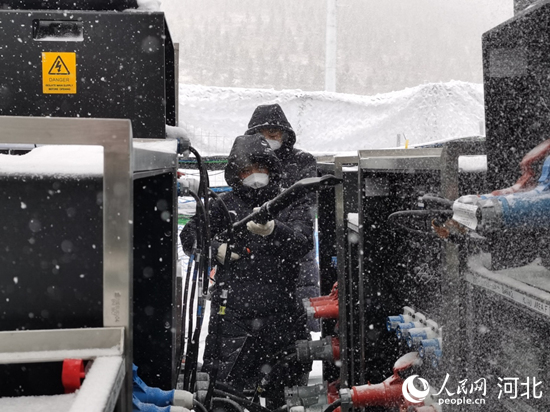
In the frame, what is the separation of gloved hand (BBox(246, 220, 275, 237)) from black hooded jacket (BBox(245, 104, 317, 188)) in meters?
0.44

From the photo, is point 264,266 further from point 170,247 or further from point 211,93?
point 211,93

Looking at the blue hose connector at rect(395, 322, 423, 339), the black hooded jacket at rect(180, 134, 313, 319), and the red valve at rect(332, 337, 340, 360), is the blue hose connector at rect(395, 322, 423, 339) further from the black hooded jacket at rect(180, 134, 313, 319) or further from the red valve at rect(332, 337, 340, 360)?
the black hooded jacket at rect(180, 134, 313, 319)

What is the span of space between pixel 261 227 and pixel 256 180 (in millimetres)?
193

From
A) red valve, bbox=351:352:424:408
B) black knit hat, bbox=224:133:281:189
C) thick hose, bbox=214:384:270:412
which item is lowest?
thick hose, bbox=214:384:270:412

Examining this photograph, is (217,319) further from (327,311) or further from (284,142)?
(284,142)

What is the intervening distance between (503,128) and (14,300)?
76 cm

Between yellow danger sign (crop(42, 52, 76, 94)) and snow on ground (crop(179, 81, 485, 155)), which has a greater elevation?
snow on ground (crop(179, 81, 485, 155))

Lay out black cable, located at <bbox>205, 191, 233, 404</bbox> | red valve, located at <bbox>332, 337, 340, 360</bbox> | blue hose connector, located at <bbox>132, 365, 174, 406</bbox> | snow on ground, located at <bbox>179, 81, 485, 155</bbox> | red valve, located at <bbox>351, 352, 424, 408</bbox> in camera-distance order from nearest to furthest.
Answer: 1. blue hose connector, located at <bbox>132, 365, 174, 406</bbox>
2. red valve, located at <bbox>351, 352, 424, 408</bbox>
3. black cable, located at <bbox>205, 191, 233, 404</bbox>
4. red valve, located at <bbox>332, 337, 340, 360</bbox>
5. snow on ground, located at <bbox>179, 81, 485, 155</bbox>

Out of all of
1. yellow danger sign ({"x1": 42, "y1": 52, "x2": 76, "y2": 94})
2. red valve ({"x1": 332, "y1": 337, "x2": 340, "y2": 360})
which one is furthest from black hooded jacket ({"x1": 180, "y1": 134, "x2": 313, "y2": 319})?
yellow danger sign ({"x1": 42, "y1": 52, "x2": 76, "y2": 94})

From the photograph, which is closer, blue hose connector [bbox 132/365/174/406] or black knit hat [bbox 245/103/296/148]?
blue hose connector [bbox 132/365/174/406]

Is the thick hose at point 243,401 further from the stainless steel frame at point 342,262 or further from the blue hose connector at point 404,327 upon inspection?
the blue hose connector at point 404,327

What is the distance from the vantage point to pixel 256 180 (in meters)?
2.01

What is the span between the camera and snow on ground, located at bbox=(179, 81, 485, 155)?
16.7 ft

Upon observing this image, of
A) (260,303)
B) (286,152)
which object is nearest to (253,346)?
(260,303)
